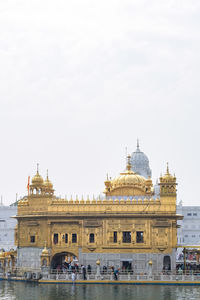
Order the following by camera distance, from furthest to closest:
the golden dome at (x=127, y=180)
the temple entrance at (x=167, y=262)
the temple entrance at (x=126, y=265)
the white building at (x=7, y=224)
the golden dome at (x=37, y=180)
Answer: the white building at (x=7, y=224) < the golden dome at (x=127, y=180) < the golden dome at (x=37, y=180) < the temple entrance at (x=126, y=265) < the temple entrance at (x=167, y=262)

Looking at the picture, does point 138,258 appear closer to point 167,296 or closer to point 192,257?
point 167,296

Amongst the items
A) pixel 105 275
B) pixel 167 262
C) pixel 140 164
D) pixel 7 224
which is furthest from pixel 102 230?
pixel 7 224

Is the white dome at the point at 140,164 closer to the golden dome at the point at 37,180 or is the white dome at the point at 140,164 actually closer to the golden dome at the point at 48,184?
the golden dome at the point at 48,184

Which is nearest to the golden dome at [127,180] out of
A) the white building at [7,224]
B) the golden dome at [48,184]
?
the golden dome at [48,184]

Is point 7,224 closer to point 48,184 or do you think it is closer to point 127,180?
point 127,180

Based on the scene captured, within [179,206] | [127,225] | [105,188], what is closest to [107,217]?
[127,225]

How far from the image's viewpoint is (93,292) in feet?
157

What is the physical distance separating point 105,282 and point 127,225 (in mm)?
6818

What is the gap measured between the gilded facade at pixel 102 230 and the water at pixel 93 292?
18.4 feet

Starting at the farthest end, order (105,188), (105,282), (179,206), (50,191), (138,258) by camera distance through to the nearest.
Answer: (179,206) < (105,188) < (50,191) < (138,258) < (105,282)

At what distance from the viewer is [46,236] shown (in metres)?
59.1

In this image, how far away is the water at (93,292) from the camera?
44812mm

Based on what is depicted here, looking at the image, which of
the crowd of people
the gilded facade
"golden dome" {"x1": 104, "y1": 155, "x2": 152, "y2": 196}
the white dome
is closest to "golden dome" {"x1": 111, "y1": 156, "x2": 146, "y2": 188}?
"golden dome" {"x1": 104, "y1": 155, "x2": 152, "y2": 196}

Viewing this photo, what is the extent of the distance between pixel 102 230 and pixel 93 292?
1112cm
